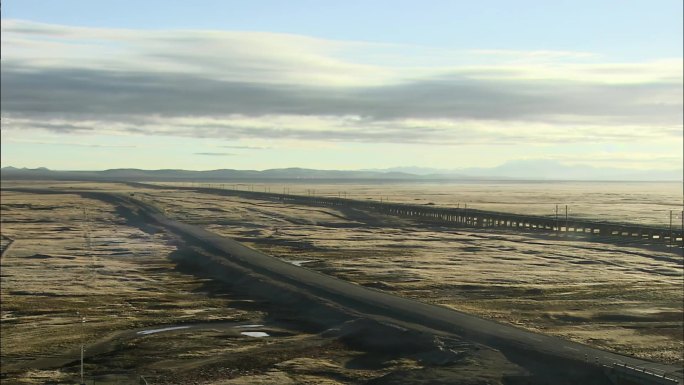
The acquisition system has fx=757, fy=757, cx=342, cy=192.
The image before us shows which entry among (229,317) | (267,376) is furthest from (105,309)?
(267,376)

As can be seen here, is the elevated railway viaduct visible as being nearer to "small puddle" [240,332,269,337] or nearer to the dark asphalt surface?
the dark asphalt surface

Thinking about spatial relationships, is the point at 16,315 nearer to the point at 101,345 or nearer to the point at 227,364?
the point at 101,345

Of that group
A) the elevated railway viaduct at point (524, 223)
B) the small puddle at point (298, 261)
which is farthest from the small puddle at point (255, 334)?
the elevated railway viaduct at point (524, 223)

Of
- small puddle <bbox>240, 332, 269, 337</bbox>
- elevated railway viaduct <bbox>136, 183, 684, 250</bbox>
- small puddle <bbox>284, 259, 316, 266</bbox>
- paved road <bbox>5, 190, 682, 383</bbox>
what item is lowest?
small puddle <bbox>240, 332, 269, 337</bbox>

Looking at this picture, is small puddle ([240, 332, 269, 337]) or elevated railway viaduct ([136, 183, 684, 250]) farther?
elevated railway viaduct ([136, 183, 684, 250])

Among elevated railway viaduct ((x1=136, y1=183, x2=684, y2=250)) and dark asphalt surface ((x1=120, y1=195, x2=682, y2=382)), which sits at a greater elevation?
elevated railway viaduct ((x1=136, y1=183, x2=684, y2=250))

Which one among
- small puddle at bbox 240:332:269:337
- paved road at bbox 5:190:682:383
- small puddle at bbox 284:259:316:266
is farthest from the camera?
small puddle at bbox 284:259:316:266

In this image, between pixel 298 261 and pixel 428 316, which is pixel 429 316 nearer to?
pixel 428 316

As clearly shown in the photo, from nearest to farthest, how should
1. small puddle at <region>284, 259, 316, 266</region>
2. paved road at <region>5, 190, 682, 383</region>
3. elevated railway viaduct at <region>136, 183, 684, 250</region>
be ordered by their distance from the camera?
paved road at <region>5, 190, 682, 383</region>, small puddle at <region>284, 259, 316, 266</region>, elevated railway viaduct at <region>136, 183, 684, 250</region>

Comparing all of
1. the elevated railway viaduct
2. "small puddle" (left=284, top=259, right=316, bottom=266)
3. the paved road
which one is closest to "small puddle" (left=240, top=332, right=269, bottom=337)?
the paved road
